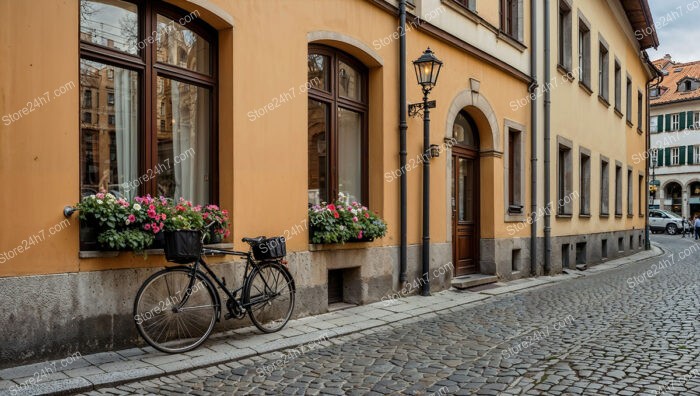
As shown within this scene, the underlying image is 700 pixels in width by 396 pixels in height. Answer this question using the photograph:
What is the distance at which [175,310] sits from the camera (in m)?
5.74

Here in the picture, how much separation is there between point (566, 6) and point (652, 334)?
10.7 meters

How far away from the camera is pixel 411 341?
6.44 m

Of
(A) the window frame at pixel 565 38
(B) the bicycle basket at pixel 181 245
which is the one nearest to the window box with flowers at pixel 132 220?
(B) the bicycle basket at pixel 181 245

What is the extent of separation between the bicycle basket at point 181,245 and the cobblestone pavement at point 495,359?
3.33 ft

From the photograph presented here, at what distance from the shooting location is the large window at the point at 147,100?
588 cm

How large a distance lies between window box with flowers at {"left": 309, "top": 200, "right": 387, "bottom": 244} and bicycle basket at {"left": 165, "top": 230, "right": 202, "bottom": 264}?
2.25 metres

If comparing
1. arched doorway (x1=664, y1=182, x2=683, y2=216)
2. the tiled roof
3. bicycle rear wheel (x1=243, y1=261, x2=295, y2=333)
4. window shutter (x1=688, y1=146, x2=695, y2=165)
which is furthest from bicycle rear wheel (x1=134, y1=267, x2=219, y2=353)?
arched doorway (x1=664, y1=182, x2=683, y2=216)

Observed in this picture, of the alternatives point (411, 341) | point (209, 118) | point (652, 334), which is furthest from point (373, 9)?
point (652, 334)

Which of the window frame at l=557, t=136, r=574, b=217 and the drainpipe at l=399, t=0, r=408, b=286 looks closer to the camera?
the drainpipe at l=399, t=0, r=408, b=286

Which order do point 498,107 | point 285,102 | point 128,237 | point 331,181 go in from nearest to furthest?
point 128,237, point 285,102, point 331,181, point 498,107

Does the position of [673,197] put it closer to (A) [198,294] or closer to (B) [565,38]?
(B) [565,38]

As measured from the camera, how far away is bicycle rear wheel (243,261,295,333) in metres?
6.41

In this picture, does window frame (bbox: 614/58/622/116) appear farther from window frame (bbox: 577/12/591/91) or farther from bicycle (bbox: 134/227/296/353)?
bicycle (bbox: 134/227/296/353)

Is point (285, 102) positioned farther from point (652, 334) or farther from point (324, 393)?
point (652, 334)
